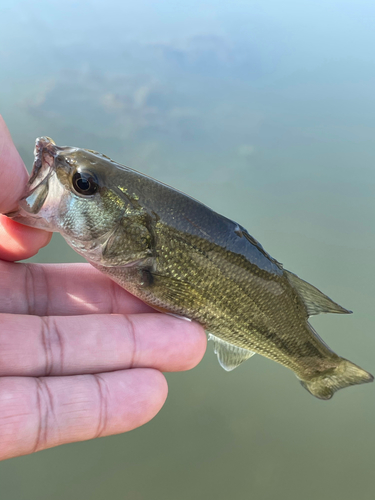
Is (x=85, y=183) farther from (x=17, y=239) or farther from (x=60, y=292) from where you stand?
(x=60, y=292)

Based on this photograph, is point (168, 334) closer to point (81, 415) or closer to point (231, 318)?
point (231, 318)

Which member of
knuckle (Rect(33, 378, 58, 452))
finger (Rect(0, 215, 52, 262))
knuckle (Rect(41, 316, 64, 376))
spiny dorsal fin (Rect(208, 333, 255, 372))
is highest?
finger (Rect(0, 215, 52, 262))

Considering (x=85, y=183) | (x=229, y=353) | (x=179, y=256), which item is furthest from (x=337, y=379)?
(x=85, y=183)

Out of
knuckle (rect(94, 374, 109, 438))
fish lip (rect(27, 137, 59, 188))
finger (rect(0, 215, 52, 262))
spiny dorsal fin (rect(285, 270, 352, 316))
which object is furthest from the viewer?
spiny dorsal fin (rect(285, 270, 352, 316))

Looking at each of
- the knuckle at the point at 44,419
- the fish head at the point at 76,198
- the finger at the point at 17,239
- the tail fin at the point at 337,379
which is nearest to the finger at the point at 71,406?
the knuckle at the point at 44,419


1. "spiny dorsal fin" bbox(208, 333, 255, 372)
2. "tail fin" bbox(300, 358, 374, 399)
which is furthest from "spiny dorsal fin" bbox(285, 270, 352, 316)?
"spiny dorsal fin" bbox(208, 333, 255, 372)

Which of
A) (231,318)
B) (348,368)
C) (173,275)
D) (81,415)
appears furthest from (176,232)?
(348,368)

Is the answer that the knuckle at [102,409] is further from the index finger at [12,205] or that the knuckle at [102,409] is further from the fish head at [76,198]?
the index finger at [12,205]

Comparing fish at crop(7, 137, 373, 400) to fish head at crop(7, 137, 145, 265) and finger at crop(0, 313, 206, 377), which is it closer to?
fish head at crop(7, 137, 145, 265)
